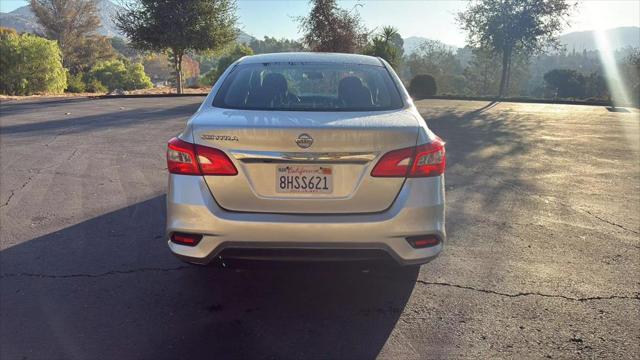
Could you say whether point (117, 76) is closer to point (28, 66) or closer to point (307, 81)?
point (28, 66)

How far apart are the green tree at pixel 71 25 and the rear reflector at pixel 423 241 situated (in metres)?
49.3

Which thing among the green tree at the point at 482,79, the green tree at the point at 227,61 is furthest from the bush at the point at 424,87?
the green tree at the point at 482,79

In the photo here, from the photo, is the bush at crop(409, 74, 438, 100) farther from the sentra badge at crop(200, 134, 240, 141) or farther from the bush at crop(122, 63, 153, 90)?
the bush at crop(122, 63, 153, 90)

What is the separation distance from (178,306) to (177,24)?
24.8 m

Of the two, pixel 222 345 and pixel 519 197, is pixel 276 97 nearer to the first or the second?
pixel 222 345

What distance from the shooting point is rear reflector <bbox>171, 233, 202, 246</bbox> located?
2.99 m

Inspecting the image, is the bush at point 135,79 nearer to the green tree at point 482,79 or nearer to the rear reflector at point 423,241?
the green tree at point 482,79

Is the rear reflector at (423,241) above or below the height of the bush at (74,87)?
below

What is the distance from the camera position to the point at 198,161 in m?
2.96

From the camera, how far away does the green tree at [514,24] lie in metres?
27.3

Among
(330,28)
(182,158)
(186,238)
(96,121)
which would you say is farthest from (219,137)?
(330,28)

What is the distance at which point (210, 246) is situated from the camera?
2955 millimetres

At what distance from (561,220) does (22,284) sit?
5.30 metres

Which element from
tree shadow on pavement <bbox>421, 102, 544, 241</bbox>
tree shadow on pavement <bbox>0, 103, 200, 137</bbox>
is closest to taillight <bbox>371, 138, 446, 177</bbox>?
tree shadow on pavement <bbox>421, 102, 544, 241</bbox>
